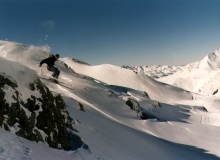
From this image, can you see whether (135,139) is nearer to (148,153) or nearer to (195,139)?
(148,153)

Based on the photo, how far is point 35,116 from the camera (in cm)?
1606

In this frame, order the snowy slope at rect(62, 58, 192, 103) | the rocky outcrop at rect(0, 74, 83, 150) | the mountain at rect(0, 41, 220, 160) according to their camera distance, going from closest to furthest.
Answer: the mountain at rect(0, 41, 220, 160) → the rocky outcrop at rect(0, 74, 83, 150) → the snowy slope at rect(62, 58, 192, 103)

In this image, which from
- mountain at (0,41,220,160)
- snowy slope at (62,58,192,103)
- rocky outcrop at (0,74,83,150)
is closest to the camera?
mountain at (0,41,220,160)

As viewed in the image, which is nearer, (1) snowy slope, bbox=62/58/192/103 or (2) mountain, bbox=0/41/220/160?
(2) mountain, bbox=0/41/220/160

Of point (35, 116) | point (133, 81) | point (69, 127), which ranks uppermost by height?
point (133, 81)

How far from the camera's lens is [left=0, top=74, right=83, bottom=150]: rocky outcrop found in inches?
562

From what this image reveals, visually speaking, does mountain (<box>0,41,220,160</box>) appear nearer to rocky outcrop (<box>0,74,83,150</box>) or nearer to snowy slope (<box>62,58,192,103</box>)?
rocky outcrop (<box>0,74,83,150</box>)

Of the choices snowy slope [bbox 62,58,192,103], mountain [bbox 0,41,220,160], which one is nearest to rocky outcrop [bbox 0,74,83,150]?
mountain [bbox 0,41,220,160]

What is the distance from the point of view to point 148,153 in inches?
907

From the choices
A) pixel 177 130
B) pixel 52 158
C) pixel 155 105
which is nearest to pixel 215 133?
pixel 177 130

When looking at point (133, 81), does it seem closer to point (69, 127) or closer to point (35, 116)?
point (69, 127)

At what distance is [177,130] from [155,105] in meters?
15.7

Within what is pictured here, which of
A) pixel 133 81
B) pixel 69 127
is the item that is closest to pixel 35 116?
pixel 69 127

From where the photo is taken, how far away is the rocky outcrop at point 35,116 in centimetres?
1428
